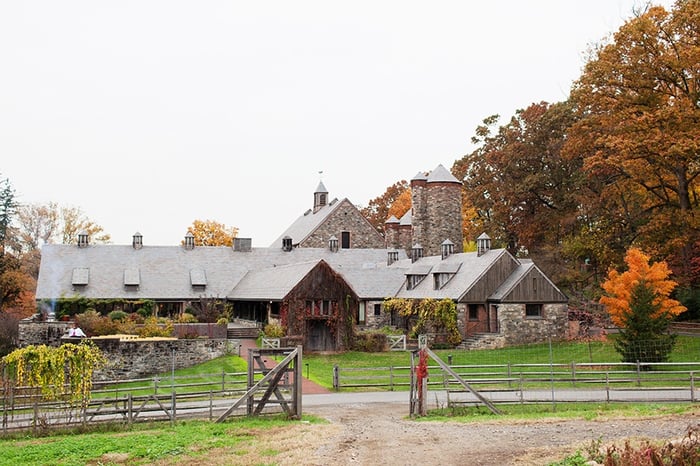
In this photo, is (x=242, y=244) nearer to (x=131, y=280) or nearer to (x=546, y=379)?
(x=131, y=280)

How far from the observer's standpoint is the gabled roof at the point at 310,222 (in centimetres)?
5953

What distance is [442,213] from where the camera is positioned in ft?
162

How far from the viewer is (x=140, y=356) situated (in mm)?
31750

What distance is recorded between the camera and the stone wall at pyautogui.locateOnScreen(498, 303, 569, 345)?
37.6 m

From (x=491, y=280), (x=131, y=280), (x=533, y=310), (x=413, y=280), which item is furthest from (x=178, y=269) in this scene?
(x=533, y=310)

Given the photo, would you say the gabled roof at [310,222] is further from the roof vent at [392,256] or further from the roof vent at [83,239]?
the roof vent at [83,239]

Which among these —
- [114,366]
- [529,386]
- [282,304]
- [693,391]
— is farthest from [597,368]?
[114,366]

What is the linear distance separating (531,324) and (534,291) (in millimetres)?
1749

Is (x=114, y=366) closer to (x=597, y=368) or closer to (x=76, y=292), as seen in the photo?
(x=76, y=292)

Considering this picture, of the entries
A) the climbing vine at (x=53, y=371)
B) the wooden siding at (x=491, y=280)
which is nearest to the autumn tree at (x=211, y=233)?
the wooden siding at (x=491, y=280)

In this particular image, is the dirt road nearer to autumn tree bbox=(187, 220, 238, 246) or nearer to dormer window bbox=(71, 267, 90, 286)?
dormer window bbox=(71, 267, 90, 286)

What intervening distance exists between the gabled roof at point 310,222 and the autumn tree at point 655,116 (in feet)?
80.2

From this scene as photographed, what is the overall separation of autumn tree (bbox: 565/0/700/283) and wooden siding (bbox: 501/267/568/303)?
437 cm

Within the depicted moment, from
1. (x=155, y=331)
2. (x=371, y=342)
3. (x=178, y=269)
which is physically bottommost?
(x=371, y=342)
